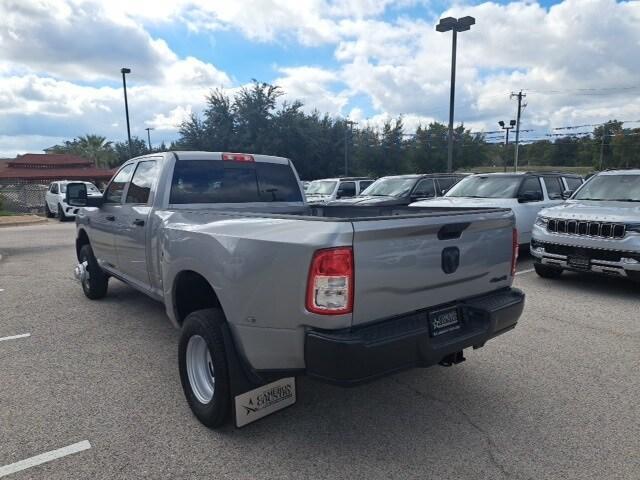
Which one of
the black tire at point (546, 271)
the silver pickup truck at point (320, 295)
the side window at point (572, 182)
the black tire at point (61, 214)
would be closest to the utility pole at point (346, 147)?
the black tire at point (61, 214)

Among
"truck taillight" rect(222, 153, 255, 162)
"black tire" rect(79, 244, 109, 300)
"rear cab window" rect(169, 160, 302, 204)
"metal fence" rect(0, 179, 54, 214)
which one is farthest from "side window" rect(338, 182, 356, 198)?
"metal fence" rect(0, 179, 54, 214)

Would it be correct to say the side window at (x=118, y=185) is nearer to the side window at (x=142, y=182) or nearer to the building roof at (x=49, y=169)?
the side window at (x=142, y=182)

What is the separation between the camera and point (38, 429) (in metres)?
3.17

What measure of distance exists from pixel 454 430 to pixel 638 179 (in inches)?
244

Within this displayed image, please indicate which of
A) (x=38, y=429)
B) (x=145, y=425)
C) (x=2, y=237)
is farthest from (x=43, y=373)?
(x=2, y=237)

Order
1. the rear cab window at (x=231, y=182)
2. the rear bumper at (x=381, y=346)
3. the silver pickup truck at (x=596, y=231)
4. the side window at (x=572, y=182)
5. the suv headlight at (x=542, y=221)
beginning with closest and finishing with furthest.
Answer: the rear bumper at (x=381, y=346) < the rear cab window at (x=231, y=182) < the silver pickup truck at (x=596, y=231) < the suv headlight at (x=542, y=221) < the side window at (x=572, y=182)

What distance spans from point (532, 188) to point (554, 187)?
792 millimetres

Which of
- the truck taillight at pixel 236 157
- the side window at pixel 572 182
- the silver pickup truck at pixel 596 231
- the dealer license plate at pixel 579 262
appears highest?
the truck taillight at pixel 236 157

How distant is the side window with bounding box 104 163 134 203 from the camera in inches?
208

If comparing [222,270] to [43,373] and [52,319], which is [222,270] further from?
[52,319]

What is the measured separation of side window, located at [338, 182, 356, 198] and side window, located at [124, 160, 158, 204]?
1147cm

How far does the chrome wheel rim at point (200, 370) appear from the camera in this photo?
10.6 ft

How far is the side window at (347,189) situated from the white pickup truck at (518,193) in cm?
621

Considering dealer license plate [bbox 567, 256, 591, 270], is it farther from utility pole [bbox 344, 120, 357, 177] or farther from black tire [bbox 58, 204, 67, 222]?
utility pole [bbox 344, 120, 357, 177]
